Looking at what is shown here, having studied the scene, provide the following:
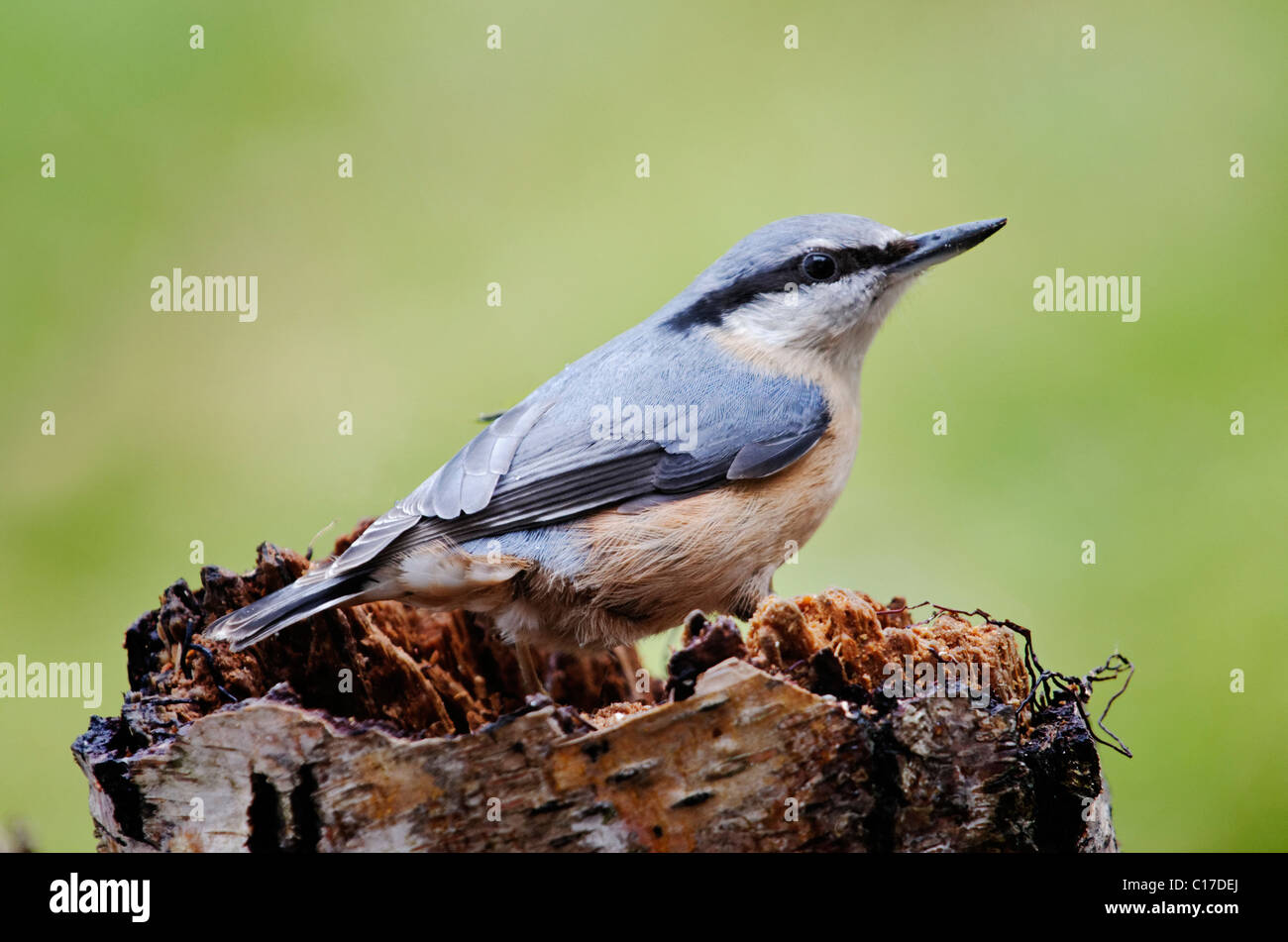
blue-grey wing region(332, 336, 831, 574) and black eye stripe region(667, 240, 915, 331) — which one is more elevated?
black eye stripe region(667, 240, 915, 331)

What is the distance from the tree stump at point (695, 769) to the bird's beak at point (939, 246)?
1563 mm

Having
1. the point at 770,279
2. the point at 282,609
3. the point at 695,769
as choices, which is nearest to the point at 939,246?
the point at 770,279

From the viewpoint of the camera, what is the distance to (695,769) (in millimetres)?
2754

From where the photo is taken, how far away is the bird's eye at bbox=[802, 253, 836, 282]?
13.7 feet

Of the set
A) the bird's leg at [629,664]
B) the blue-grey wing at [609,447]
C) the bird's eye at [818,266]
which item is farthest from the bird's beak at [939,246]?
the bird's leg at [629,664]

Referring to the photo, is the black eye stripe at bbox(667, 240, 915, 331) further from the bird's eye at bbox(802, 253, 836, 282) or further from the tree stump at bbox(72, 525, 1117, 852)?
the tree stump at bbox(72, 525, 1117, 852)

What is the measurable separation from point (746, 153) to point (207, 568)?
433 cm

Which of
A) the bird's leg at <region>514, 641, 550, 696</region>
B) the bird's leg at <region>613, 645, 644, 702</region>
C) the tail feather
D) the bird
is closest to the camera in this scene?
the tail feather

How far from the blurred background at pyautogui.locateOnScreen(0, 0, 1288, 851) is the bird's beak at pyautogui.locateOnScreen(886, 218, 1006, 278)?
1.74 metres

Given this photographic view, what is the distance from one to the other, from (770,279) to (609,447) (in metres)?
0.94

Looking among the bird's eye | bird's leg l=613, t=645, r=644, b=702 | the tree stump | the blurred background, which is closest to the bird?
the bird's eye

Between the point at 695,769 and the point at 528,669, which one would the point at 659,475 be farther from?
the point at 695,769

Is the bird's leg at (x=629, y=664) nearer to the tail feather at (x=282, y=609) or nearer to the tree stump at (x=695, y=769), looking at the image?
the tail feather at (x=282, y=609)

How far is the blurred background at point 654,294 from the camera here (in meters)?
5.58
